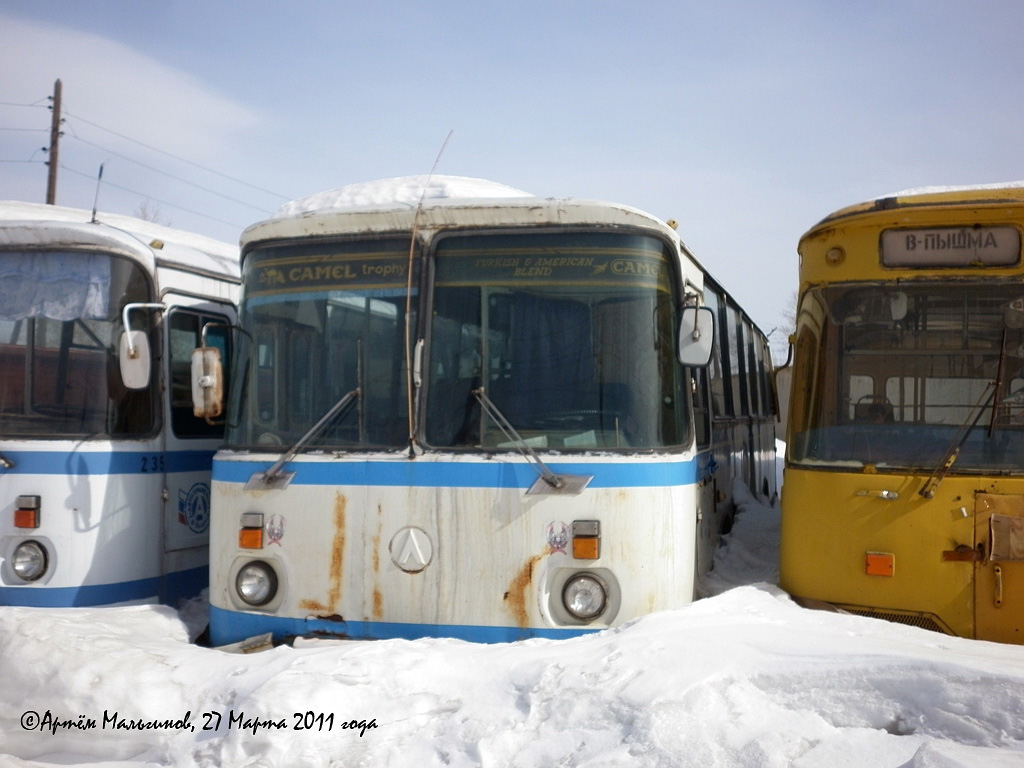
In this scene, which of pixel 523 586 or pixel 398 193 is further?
pixel 398 193

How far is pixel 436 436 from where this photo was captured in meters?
5.60

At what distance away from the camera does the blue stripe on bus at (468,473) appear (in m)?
5.38

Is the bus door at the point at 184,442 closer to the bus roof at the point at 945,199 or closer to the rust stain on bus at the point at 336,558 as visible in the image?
the rust stain on bus at the point at 336,558

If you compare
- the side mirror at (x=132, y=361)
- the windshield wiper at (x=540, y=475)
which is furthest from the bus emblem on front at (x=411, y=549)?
the side mirror at (x=132, y=361)

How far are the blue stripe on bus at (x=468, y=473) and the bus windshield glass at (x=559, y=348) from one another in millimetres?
110

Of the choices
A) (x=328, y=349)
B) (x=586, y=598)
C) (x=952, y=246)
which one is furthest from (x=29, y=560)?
(x=952, y=246)

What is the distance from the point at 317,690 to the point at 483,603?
108 centimetres

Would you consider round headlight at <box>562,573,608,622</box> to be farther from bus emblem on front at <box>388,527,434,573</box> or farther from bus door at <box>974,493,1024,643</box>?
bus door at <box>974,493,1024,643</box>

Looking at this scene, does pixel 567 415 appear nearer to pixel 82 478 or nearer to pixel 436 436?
pixel 436 436

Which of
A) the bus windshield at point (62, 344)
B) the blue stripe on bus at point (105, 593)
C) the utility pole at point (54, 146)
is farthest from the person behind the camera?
the utility pole at point (54, 146)

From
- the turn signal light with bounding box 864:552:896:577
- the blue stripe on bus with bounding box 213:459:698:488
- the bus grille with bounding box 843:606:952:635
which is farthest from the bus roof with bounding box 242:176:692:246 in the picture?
the bus grille with bounding box 843:606:952:635

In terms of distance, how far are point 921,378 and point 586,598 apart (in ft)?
7.29

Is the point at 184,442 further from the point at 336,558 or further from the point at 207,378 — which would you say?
the point at 336,558

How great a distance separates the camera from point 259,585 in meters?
5.79
